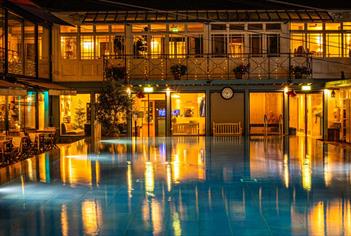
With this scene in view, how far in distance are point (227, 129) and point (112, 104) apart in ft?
23.8

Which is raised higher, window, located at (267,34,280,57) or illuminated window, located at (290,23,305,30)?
illuminated window, located at (290,23,305,30)

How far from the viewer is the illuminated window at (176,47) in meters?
32.9

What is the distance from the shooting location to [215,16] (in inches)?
1287

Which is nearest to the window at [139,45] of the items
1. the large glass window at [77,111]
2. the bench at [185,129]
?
the large glass window at [77,111]

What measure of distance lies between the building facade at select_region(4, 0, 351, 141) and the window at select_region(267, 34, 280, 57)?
5 cm

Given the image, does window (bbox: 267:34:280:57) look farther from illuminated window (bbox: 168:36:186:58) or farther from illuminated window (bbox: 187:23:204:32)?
illuminated window (bbox: 168:36:186:58)

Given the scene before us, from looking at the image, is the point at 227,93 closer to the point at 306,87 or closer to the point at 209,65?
the point at 209,65

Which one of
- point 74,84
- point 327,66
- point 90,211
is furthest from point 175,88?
point 90,211

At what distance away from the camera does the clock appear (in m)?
32.7

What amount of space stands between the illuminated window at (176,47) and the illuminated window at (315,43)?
679 cm

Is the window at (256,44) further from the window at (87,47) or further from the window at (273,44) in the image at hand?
the window at (87,47)

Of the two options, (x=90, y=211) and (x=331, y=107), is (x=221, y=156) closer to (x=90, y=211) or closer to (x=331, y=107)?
(x=90, y=211)

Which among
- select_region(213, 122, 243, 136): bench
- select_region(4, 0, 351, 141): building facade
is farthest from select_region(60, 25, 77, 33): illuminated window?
select_region(213, 122, 243, 136): bench

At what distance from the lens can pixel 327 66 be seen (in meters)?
32.6
